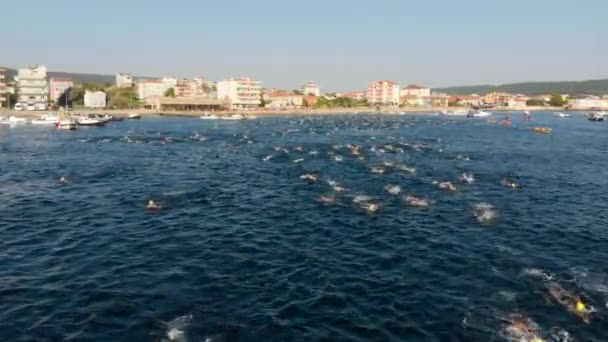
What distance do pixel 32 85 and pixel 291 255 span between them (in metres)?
182

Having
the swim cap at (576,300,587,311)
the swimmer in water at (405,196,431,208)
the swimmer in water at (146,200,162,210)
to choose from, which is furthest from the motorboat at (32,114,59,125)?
the swim cap at (576,300,587,311)

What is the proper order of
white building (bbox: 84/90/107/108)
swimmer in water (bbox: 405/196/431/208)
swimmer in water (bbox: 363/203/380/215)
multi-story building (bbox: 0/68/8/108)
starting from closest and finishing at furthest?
swimmer in water (bbox: 363/203/380/215) < swimmer in water (bbox: 405/196/431/208) < multi-story building (bbox: 0/68/8/108) < white building (bbox: 84/90/107/108)

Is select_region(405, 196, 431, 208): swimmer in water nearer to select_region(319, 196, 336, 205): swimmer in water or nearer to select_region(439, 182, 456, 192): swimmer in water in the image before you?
select_region(439, 182, 456, 192): swimmer in water

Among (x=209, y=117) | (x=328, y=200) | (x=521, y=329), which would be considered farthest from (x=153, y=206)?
(x=209, y=117)

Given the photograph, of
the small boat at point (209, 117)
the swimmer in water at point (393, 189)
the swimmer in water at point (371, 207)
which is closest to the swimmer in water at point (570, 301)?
the swimmer in water at point (371, 207)

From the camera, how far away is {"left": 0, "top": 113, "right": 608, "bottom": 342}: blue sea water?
634 inches

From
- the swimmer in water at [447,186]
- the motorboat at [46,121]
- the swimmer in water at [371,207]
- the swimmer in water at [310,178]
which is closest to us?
the swimmer in water at [371,207]

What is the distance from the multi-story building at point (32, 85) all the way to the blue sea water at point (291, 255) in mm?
145228

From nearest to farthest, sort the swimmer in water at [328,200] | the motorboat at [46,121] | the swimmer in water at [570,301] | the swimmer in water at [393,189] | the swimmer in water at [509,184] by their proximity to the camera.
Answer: the swimmer in water at [570,301] < the swimmer in water at [328,200] < the swimmer in water at [393,189] < the swimmer in water at [509,184] < the motorboat at [46,121]

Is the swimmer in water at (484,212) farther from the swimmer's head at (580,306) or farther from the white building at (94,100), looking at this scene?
the white building at (94,100)

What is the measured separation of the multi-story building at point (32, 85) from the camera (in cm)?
17050

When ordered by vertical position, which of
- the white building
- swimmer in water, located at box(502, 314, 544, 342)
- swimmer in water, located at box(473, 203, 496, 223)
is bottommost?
swimmer in water, located at box(502, 314, 544, 342)

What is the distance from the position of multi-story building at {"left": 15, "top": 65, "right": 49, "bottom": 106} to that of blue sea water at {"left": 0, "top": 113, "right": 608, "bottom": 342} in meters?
145

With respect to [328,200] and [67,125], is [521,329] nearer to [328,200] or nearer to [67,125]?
[328,200]
